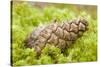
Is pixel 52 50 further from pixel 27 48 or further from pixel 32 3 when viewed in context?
pixel 32 3

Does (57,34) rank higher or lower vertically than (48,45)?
higher
